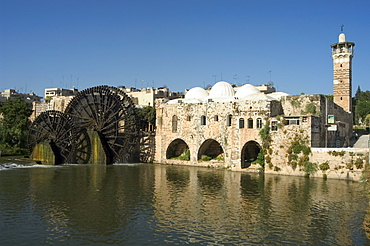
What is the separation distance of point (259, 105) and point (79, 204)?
15.2m

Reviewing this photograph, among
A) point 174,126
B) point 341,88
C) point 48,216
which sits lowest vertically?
point 48,216

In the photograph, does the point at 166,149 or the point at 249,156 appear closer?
the point at 249,156

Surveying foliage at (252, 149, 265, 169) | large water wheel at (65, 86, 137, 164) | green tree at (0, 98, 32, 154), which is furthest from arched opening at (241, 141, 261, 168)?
green tree at (0, 98, 32, 154)

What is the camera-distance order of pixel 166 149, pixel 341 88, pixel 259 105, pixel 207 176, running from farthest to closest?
pixel 341 88
pixel 166 149
pixel 259 105
pixel 207 176

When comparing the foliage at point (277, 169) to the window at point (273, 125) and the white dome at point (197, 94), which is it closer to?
the window at point (273, 125)

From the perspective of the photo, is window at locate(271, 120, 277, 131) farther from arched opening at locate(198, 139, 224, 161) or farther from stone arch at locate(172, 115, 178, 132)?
stone arch at locate(172, 115, 178, 132)

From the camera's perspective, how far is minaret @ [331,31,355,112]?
3419cm

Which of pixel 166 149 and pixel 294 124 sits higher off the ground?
pixel 294 124

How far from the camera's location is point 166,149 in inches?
1238

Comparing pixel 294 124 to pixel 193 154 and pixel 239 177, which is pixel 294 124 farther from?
pixel 193 154

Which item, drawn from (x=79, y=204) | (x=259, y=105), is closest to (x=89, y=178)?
(x=79, y=204)

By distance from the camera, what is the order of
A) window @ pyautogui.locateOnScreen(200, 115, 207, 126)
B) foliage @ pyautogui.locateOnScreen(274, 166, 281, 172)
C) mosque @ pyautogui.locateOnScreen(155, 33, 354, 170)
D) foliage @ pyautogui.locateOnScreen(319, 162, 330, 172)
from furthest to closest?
window @ pyautogui.locateOnScreen(200, 115, 207, 126)
foliage @ pyautogui.locateOnScreen(274, 166, 281, 172)
mosque @ pyautogui.locateOnScreen(155, 33, 354, 170)
foliage @ pyautogui.locateOnScreen(319, 162, 330, 172)

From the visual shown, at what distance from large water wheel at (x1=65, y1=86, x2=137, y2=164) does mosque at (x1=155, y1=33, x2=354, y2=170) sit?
2.68 m

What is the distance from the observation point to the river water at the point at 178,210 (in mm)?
11398
